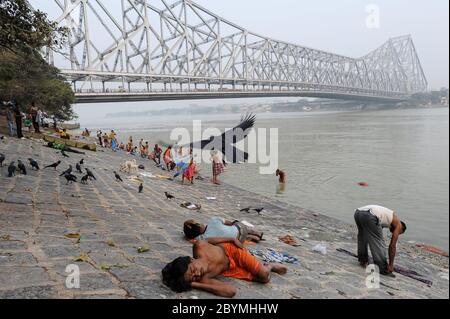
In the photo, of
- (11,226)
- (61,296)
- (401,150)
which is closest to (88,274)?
(61,296)

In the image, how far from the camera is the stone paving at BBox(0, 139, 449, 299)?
2695 mm

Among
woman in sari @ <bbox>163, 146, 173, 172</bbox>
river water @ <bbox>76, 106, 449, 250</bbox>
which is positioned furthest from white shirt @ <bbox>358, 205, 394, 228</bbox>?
woman in sari @ <bbox>163, 146, 173, 172</bbox>

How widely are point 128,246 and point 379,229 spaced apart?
2.89 m

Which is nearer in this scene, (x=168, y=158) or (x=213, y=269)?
(x=213, y=269)

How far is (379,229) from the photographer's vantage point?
13.4ft

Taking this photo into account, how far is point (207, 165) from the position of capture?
16.6 meters

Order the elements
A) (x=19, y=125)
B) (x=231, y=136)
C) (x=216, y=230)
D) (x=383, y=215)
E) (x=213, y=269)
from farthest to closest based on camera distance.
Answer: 1. (x=231, y=136)
2. (x=19, y=125)
3. (x=383, y=215)
4. (x=216, y=230)
5. (x=213, y=269)

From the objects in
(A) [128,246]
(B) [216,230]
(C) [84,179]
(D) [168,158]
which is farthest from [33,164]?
(D) [168,158]

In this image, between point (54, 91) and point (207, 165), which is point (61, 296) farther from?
point (54, 91)

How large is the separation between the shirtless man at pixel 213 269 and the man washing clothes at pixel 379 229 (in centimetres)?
167

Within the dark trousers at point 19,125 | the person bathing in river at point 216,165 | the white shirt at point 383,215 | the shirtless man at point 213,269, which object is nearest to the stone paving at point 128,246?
the shirtless man at point 213,269

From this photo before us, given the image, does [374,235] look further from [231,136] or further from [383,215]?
[231,136]

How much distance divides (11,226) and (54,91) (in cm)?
1395

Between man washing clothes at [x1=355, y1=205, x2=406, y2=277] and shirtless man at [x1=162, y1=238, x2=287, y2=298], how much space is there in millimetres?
1669
